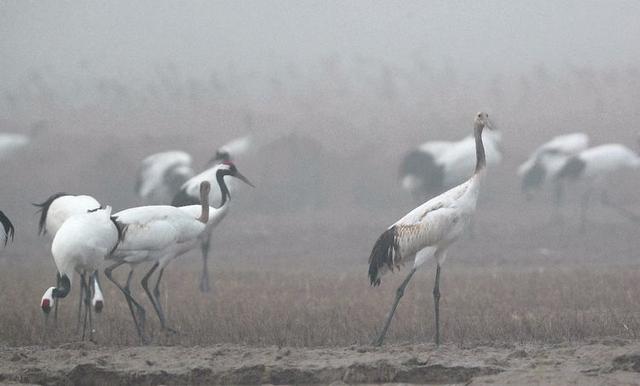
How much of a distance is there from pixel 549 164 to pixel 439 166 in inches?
82.8

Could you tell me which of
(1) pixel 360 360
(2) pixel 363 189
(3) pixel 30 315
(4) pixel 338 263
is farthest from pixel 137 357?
(2) pixel 363 189

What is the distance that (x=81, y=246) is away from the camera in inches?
305

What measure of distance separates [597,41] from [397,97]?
10.7 metres

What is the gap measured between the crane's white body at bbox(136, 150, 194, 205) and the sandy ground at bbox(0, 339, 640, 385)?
854cm

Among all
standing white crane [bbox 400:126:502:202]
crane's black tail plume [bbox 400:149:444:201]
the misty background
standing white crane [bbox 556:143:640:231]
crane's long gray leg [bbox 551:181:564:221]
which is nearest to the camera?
standing white crane [bbox 400:126:502:202]

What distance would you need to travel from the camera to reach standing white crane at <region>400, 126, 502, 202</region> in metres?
16.1

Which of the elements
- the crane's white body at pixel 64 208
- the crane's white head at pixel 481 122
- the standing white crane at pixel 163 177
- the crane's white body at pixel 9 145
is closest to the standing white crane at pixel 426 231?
the crane's white head at pixel 481 122

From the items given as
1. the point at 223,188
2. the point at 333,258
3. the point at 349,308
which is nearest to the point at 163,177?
the point at 333,258

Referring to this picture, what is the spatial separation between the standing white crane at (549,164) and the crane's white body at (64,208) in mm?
9372

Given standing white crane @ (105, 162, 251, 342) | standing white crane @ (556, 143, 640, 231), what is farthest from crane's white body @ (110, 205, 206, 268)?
standing white crane @ (556, 143, 640, 231)

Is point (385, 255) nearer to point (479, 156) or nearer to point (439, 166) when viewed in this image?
point (479, 156)

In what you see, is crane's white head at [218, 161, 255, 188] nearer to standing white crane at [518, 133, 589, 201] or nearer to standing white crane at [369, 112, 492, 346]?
standing white crane at [369, 112, 492, 346]

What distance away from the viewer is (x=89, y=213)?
8.01 meters

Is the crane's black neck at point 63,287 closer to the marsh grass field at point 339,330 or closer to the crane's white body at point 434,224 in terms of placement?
the marsh grass field at point 339,330
